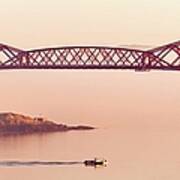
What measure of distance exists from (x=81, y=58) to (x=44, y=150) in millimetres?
4703

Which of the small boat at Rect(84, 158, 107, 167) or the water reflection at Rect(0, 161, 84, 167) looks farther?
the water reflection at Rect(0, 161, 84, 167)

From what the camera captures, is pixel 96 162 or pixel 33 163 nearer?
pixel 96 162

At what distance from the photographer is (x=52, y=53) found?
15.4 metres

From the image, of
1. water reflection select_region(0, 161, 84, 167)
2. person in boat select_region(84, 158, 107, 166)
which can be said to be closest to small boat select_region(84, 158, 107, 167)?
person in boat select_region(84, 158, 107, 166)

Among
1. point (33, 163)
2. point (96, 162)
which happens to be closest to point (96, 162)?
point (96, 162)

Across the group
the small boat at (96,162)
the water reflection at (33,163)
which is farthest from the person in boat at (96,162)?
the water reflection at (33,163)

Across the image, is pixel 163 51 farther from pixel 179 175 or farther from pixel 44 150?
pixel 44 150

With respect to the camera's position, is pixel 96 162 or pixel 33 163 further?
pixel 33 163

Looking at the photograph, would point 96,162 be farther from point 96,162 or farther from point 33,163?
point 33,163

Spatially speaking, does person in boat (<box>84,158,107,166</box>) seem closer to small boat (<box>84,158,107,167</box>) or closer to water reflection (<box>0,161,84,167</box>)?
small boat (<box>84,158,107,167</box>)

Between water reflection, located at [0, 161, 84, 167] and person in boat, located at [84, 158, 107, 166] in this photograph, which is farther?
water reflection, located at [0, 161, 84, 167]

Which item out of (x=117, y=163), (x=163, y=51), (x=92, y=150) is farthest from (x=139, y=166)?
(x=92, y=150)

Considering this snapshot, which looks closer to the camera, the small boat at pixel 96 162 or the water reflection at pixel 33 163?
the small boat at pixel 96 162

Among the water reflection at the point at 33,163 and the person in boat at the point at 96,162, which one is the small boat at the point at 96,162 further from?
the water reflection at the point at 33,163
